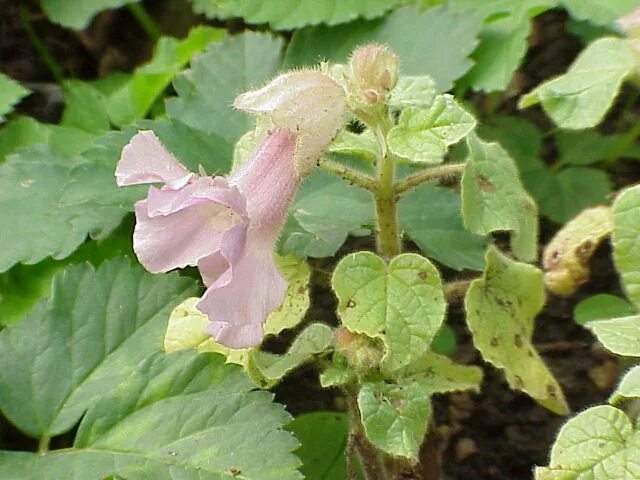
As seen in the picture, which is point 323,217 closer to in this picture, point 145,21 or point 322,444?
point 322,444

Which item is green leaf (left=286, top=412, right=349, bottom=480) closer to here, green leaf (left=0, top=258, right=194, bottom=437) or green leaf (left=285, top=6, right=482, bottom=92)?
green leaf (left=0, top=258, right=194, bottom=437)

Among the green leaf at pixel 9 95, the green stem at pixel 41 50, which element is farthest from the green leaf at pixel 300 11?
the green stem at pixel 41 50

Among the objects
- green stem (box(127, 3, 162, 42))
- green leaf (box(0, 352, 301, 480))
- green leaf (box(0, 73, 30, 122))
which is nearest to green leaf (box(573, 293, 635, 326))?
green leaf (box(0, 352, 301, 480))

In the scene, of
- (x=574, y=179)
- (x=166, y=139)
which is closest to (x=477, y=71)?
(x=574, y=179)

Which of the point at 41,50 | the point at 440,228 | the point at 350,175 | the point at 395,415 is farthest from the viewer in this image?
the point at 41,50

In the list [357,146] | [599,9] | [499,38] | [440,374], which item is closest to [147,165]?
[357,146]

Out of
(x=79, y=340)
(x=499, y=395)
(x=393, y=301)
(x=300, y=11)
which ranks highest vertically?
(x=300, y=11)

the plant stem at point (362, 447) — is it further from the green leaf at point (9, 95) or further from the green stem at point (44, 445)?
the green leaf at point (9, 95)

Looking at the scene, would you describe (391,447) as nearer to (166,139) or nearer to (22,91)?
(166,139)
